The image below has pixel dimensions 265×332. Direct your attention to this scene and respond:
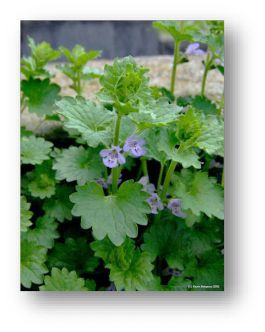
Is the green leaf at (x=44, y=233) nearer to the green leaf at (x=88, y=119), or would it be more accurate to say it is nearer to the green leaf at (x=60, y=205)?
the green leaf at (x=60, y=205)

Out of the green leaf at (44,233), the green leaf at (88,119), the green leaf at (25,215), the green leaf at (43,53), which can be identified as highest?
the green leaf at (43,53)

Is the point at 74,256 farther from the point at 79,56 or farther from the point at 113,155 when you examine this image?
the point at 79,56

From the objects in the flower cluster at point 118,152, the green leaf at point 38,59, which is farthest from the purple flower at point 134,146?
the green leaf at point 38,59

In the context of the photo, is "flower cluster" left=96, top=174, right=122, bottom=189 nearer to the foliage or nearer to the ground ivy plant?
the ground ivy plant

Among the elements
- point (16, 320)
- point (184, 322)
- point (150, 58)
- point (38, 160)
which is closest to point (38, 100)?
point (38, 160)

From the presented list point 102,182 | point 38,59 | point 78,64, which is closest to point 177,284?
point 102,182

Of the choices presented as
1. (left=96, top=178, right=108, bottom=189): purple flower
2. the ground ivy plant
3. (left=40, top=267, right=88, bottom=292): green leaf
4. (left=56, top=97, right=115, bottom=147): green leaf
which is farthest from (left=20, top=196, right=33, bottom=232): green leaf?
(left=56, top=97, right=115, bottom=147): green leaf
